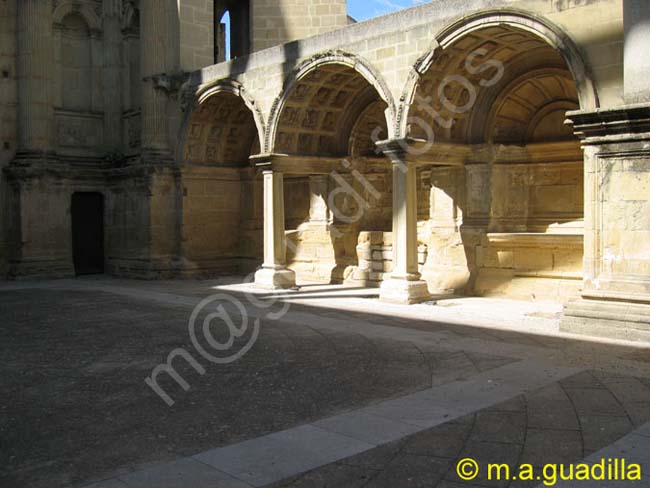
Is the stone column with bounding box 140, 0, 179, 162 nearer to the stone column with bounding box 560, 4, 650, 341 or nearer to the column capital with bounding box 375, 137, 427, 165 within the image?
the column capital with bounding box 375, 137, 427, 165

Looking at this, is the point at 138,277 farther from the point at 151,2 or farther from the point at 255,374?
the point at 255,374

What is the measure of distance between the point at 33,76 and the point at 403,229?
1141 centimetres

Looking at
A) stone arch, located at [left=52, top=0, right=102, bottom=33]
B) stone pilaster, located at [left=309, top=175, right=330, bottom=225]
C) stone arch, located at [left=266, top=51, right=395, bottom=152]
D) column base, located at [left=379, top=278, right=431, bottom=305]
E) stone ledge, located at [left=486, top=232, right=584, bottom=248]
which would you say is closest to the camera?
stone ledge, located at [left=486, top=232, right=584, bottom=248]

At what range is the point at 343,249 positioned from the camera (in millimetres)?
16078

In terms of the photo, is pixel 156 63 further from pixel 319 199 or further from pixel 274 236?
pixel 274 236

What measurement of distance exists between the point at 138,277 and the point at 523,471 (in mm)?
14984

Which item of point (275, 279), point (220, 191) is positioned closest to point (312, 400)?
point (275, 279)

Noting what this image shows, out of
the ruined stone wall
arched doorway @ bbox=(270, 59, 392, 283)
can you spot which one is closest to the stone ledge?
arched doorway @ bbox=(270, 59, 392, 283)

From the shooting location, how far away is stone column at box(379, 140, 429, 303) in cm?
1202

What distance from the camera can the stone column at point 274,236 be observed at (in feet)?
48.5

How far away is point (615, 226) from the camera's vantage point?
28.3ft

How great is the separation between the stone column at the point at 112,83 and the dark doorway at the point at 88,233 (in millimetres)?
1576

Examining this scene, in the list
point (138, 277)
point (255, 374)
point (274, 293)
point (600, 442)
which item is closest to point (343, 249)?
point (274, 293)

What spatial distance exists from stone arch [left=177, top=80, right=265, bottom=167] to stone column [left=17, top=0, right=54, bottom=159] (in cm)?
382
